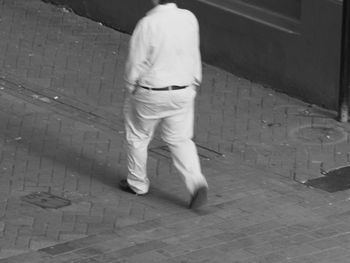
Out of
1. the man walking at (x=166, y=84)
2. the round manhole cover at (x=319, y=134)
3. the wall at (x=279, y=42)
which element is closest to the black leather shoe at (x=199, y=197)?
the man walking at (x=166, y=84)

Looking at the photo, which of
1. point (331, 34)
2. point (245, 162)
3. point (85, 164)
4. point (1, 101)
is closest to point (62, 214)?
point (85, 164)

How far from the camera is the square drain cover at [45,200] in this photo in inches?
358

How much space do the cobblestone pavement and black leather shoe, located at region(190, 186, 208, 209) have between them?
73 millimetres

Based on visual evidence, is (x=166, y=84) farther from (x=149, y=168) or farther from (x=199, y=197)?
(x=149, y=168)

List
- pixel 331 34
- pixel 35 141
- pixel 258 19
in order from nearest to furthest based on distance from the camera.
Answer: pixel 35 141 < pixel 331 34 < pixel 258 19

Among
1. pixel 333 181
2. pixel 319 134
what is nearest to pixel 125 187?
pixel 333 181

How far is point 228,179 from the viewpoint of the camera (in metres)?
9.76

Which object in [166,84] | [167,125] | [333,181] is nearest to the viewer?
[166,84]

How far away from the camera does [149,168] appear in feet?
32.7

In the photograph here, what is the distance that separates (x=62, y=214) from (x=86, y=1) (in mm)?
5556

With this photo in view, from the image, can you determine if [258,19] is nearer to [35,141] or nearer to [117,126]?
[117,126]

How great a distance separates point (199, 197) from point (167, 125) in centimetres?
62

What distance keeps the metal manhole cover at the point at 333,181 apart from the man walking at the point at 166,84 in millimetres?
1155

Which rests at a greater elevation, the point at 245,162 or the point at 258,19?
the point at 258,19
